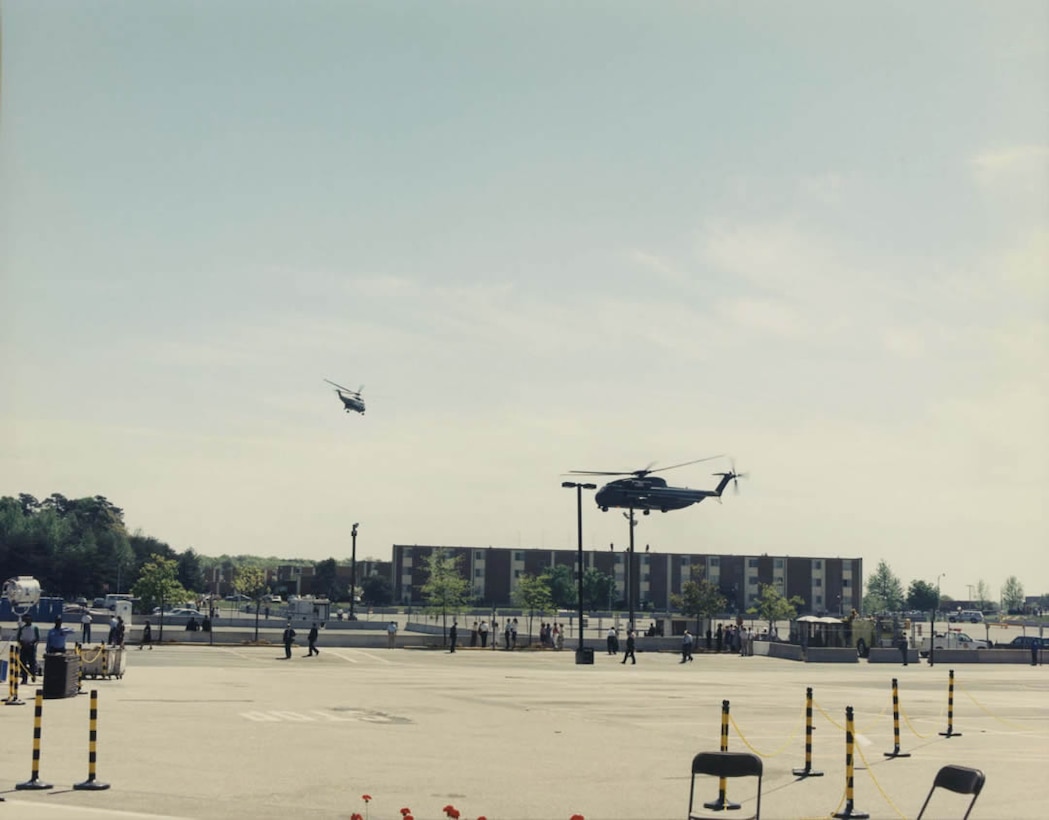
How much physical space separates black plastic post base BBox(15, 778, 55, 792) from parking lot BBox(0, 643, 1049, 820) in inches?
8.6

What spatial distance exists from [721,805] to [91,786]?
25.8 ft

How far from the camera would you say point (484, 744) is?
2075 cm

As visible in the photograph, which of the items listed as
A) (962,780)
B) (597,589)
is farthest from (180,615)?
(962,780)

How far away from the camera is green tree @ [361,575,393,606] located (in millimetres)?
173750

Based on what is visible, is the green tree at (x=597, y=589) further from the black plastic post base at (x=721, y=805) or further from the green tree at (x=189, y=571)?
the black plastic post base at (x=721, y=805)

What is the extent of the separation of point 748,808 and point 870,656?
4441 cm

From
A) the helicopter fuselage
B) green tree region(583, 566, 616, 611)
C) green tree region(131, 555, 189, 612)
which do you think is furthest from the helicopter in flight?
green tree region(583, 566, 616, 611)

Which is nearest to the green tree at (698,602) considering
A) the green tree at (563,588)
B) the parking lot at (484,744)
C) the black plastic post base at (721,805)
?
the green tree at (563,588)

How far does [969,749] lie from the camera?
21.5m

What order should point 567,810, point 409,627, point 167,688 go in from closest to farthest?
point 567,810, point 167,688, point 409,627

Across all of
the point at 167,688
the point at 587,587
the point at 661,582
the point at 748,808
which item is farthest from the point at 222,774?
the point at 661,582

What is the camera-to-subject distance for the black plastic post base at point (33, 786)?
1509 cm

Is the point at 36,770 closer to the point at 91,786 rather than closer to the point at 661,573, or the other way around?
the point at 91,786

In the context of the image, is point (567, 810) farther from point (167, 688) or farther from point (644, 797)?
point (167, 688)
